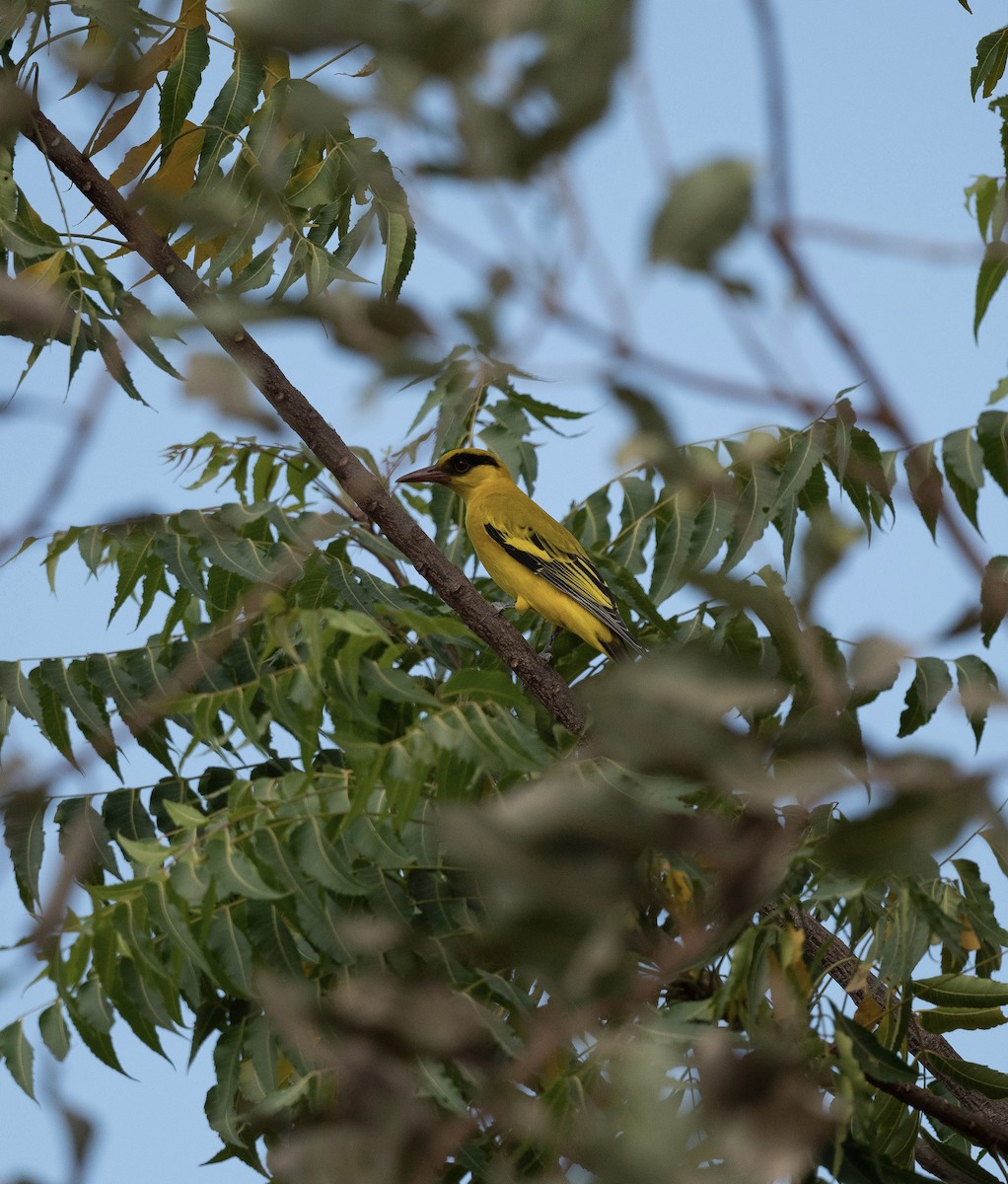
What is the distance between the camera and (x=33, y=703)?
350 centimetres

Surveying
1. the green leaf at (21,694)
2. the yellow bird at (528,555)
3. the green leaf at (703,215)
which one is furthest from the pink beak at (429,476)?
the green leaf at (703,215)

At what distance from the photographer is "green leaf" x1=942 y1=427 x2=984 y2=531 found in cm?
299

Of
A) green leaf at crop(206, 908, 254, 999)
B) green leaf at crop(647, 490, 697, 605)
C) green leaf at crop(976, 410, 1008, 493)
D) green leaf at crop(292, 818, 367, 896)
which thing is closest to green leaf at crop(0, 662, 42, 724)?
green leaf at crop(206, 908, 254, 999)

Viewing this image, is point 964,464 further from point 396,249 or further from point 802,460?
point 396,249

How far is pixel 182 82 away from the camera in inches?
143

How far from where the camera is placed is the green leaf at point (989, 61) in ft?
11.9

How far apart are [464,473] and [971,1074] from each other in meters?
4.50

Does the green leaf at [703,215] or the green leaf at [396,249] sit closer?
the green leaf at [703,215]

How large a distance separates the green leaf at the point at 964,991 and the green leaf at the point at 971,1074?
23cm

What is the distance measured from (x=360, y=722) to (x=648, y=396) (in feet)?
6.07

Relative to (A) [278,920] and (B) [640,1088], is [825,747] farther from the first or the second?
(A) [278,920]

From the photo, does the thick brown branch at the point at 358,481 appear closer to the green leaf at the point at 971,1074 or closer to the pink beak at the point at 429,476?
the green leaf at the point at 971,1074

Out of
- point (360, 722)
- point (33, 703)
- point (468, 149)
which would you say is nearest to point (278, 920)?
point (360, 722)

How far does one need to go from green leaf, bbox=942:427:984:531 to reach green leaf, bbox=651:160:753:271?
7.42ft
